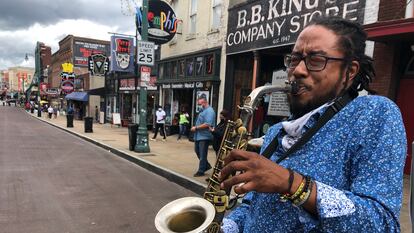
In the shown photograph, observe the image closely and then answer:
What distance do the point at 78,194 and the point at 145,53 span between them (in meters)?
6.39

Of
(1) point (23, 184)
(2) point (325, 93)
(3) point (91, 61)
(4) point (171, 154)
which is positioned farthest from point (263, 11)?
(3) point (91, 61)

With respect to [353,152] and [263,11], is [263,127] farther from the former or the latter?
[353,152]

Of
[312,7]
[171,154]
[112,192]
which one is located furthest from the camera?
[171,154]

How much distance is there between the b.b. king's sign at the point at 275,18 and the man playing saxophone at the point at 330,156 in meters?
7.26

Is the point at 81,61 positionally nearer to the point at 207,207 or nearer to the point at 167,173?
the point at 167,173

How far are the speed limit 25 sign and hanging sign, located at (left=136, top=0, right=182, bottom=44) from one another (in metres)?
2.53

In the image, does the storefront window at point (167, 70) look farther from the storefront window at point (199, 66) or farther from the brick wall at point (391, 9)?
the brick wall at point (391, 9)

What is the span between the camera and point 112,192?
6.97 m

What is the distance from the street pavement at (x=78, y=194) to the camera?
511 centimetres

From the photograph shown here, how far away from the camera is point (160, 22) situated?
15008 millimetres

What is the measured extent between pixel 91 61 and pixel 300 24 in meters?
20.2

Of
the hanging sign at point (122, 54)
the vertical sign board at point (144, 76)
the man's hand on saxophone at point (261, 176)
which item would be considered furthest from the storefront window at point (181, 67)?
the man's hand on saxophone at point (261, 176)

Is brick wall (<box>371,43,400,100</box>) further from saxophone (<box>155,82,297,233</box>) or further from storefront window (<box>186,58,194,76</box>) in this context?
storefront window (<box>186,58,194,76</box>)

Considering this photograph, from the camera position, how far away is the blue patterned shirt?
103cm
